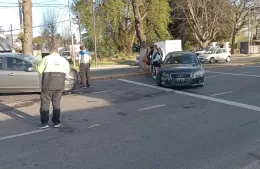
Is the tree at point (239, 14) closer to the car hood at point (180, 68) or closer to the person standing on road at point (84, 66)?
the car hood at point (180, 68)

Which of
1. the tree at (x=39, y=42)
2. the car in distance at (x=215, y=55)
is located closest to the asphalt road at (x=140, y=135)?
the car in distance at (x=215, y=55)

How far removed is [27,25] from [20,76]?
5244 millimetres

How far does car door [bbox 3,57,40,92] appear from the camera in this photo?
35.9ft

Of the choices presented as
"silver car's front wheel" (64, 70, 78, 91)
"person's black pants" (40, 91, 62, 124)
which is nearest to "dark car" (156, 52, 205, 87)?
"silver car's front wheel" (64, 70, 78, 91)

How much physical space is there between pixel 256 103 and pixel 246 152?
4.18 m

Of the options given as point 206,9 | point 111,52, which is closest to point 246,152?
point 111,52

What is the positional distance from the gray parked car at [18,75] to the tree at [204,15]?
35208 mm

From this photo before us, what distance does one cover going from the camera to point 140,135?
5.82m

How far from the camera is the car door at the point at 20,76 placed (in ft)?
35.9

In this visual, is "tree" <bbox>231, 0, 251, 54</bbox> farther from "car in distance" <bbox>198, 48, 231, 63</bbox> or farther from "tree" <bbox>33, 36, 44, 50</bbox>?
"tree" <bbox>33, 36, 44, 50</bbox>

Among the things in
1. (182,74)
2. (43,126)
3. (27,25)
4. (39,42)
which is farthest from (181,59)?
(39,42)

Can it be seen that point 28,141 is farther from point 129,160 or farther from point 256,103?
point 256,103

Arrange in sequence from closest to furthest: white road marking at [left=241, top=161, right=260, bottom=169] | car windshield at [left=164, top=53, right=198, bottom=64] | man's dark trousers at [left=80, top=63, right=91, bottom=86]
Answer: white road marking at [left=241, top=161, right=260, bottom=169], man's dark trousers at [left=80, top=63, right=91, bottom=86], car windshield at [left=164, top=53, right=198, bottom=64]

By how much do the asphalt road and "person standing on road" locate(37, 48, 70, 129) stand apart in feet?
1.18
